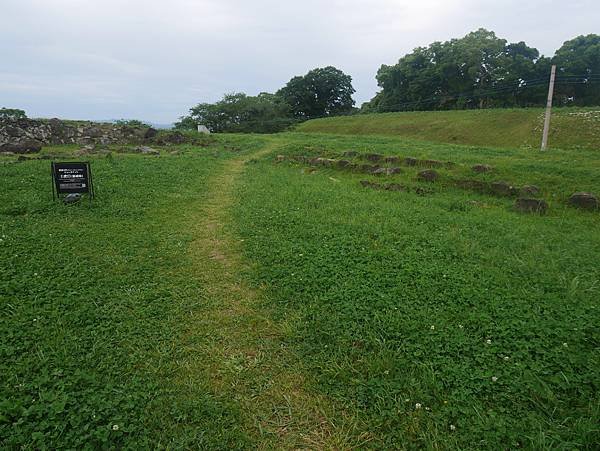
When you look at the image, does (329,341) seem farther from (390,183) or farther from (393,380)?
(390,183)

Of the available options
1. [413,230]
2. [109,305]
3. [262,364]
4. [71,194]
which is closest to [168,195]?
[71,194]

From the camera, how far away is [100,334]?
3.73 m

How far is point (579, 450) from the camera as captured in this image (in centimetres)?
247

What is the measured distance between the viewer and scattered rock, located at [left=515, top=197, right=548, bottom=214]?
27.7 ft

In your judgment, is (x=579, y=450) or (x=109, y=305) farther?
(x=109, y=305)

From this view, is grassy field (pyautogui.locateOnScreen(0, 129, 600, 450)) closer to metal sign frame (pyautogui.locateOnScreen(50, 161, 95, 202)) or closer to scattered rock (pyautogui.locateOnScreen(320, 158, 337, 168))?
metal sign frame (pyautogui.locateOnScreen(50, 161, 95, 202))

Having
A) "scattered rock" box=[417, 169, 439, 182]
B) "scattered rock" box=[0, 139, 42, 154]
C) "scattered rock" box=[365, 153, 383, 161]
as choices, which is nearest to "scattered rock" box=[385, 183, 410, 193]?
"scattered rock" box=[417, 169, 439, 182]

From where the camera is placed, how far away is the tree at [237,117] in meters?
45.5

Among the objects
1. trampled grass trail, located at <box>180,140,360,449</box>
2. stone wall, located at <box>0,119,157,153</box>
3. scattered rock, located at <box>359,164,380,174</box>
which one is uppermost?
stone wall, located at <box>0,119,157,153</box>

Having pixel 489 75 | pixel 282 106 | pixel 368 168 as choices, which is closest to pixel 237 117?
pixel 282 106

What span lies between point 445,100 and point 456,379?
52929mm

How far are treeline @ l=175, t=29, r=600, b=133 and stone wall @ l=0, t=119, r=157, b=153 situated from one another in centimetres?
1945

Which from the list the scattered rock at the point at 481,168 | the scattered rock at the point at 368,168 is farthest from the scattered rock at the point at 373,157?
the scattered rock at the point at 481,168

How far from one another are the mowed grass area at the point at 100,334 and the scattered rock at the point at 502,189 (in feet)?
27.8
